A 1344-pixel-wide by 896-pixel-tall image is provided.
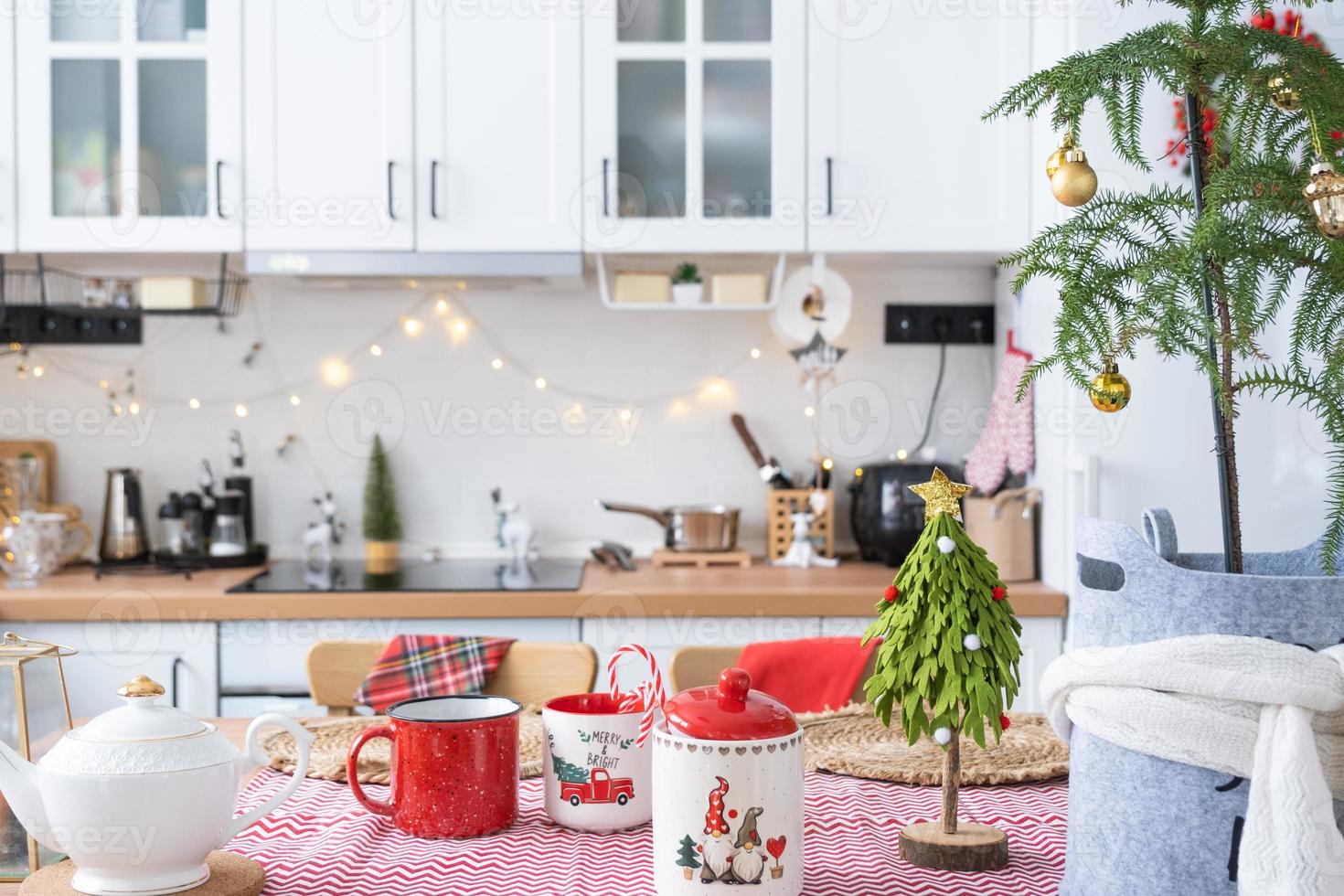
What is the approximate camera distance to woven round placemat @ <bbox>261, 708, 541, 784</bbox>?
108cm

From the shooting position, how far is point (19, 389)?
2.77 metres

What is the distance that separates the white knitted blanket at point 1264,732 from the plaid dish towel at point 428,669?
1.01m

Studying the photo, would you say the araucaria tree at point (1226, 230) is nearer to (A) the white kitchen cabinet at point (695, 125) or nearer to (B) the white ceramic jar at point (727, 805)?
(B) the white ceramic jar at point (727, 805)

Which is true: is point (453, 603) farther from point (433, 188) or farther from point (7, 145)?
point (7, 145)

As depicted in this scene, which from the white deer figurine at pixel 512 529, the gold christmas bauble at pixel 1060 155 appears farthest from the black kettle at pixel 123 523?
the gold christmas bauble at pixel 1060 155

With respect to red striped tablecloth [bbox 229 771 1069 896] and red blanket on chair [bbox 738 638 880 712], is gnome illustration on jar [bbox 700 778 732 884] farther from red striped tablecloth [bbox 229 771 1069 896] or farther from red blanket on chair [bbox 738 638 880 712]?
red blanket on chair [bbox 738 638 880 712]

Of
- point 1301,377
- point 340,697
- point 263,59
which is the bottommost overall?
point 340,697

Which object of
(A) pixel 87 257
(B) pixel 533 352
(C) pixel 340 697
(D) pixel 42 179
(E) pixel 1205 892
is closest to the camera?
(E) pixel 1205 892

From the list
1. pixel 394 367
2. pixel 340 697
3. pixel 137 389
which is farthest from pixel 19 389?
pixel 340 697

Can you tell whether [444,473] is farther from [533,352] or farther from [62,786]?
[62,786]

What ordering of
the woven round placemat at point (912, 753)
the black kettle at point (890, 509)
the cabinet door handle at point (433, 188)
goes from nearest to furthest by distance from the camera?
the woven round placemat at point (912, 753) → the cabinet door handle at point (433, 188) → the black kettle at point (890, 509)

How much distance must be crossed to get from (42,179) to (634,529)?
143 centimetres

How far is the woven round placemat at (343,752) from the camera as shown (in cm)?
108

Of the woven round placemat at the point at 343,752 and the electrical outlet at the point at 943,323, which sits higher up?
the electrical outlet at the point at 943,323
